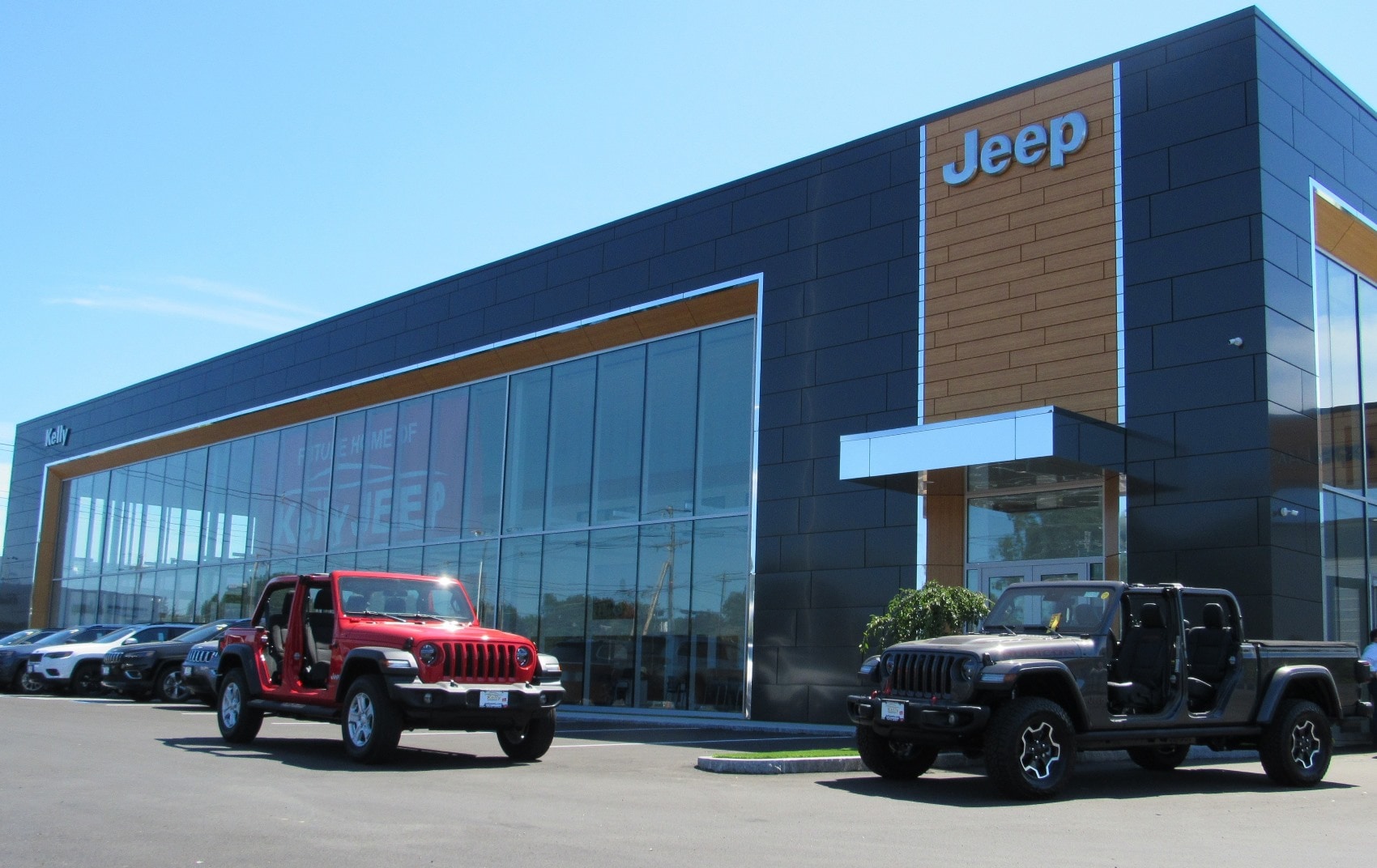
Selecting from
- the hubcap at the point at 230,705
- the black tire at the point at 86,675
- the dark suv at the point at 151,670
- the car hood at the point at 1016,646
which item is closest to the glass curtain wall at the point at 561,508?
the dark suv at the point at 151,670

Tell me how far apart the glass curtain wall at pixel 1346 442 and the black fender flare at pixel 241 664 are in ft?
42.3

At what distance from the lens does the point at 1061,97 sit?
18.1m

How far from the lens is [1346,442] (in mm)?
17750

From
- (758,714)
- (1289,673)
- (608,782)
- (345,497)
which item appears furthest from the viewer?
(345,497)

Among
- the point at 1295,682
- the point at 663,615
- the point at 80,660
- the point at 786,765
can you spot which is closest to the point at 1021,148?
the point at 1295,682

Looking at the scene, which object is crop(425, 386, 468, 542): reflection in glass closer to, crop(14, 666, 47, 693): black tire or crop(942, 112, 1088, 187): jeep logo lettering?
crop(14, 666, 47, 693): black tire

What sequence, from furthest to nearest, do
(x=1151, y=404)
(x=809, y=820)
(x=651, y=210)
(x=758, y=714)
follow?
(x=651, y=210) < (x=758, y=714) < (x=1151, y=404) < (x=809, y=820)

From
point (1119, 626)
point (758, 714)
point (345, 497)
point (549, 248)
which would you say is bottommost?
point (758, 714)

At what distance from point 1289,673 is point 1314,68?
9.89 m

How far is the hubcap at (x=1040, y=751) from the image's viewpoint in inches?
386

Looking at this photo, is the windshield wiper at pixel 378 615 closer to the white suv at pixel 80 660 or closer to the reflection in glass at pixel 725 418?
the reflection in glass at pixel 725 418

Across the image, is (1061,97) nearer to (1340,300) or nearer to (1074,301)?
(1074,301)

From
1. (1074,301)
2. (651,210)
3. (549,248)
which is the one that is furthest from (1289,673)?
(549,248)

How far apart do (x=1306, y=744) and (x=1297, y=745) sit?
127mm
